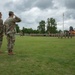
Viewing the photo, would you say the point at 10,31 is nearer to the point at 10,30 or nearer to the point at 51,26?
the point at 10,30

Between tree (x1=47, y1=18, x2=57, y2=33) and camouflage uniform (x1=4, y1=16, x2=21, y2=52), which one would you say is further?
tree (x1=47, y1=18, x2=57, y2=33)

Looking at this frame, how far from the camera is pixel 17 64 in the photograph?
399 inches

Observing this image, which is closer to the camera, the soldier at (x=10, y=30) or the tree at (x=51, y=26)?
the soldier at (x=10, y=30)

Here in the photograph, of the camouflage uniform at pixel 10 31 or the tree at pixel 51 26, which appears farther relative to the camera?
the tree at pixel 51 26

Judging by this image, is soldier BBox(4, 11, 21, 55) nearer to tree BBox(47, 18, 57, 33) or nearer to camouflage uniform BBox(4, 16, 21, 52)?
camouflage uniform BBox(4, 16, 21, 52)

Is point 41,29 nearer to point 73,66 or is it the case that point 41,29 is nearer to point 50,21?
point 50,21

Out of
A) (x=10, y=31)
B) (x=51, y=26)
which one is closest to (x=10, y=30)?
(x=10, y=31)

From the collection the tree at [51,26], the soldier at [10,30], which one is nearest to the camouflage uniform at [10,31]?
the soldier at [10,30]

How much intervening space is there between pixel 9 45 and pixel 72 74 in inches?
224

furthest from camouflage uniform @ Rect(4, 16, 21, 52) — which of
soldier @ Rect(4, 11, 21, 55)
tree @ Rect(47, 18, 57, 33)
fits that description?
tree @ Rect(47, 18, 57, 33)

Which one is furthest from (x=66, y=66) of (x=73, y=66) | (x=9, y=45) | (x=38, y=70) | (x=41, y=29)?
(x=41, y=29)

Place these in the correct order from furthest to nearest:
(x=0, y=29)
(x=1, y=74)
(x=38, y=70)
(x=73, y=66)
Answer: (x=0, y=29)
(x=73, y=66)
(x=38, y=70)
(x=1, y=74)

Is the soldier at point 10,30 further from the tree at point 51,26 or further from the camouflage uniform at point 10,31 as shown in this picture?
the tree at point 51,26

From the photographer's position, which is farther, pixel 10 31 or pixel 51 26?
pixel 51 26
